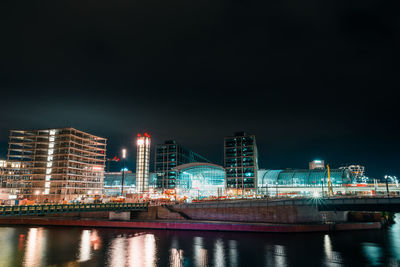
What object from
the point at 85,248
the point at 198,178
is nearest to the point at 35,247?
the point at 85,248

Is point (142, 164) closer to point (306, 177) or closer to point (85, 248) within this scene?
point (306, 177)

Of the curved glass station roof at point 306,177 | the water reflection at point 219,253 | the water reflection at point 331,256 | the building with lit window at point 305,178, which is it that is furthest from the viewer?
the curved glass station roof at point 306,177

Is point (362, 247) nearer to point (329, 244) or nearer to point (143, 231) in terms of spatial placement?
point (329, 244)

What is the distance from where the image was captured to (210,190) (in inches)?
6555

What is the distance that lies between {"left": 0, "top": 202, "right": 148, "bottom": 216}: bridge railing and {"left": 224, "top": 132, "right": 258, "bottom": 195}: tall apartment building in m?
88.9

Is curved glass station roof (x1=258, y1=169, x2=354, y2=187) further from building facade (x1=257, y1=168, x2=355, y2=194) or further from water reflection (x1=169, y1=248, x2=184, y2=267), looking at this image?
water reflection (x1=169, y1=248, x2=184, y2=267)

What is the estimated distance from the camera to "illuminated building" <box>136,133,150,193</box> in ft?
548

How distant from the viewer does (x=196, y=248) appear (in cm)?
5553

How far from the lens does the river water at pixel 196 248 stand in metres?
46.5

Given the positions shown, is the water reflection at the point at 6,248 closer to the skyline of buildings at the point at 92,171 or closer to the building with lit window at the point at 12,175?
the skyline of buildings at the point at 92,171

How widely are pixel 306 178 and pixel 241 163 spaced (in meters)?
36.3

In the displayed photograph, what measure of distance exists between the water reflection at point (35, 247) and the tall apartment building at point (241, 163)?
109 m

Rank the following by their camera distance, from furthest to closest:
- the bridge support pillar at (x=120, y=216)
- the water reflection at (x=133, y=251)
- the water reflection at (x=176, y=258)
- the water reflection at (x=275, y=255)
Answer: the bridge support pillar at (x=120, y=216), the water reflection at (x=133, y=251), the water reflection at (x=176, y=258), the water reflection at (x=275, y=255)

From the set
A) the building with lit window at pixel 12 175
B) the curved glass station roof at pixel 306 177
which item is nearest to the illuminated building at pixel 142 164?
the building with lit window at pixel 12 175
